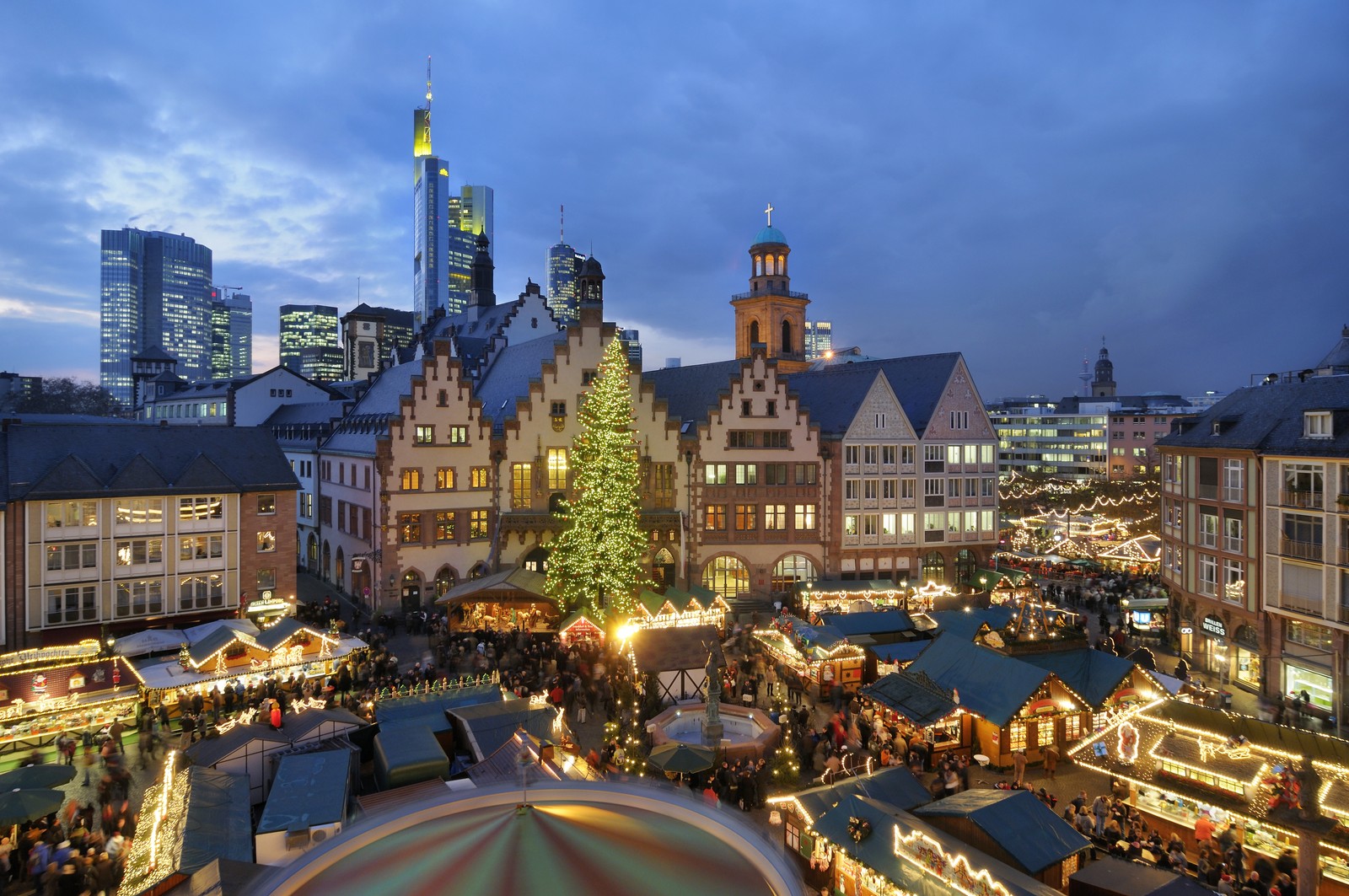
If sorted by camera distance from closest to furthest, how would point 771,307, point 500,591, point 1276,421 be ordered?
point 1276,421, point 500,591, point 771,307

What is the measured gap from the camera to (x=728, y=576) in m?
46.2

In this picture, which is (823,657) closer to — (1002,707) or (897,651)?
(897,651)

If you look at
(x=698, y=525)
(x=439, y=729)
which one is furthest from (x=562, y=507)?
(x=439, y=729)

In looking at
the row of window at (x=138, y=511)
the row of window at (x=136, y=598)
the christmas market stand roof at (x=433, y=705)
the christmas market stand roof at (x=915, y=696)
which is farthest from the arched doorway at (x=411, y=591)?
the christmas market stand roof at (x=915, y=696)

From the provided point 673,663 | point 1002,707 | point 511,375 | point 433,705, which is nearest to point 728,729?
point 673,663

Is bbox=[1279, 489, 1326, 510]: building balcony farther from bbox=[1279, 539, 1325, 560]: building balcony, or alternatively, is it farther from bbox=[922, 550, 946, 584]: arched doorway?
bbox=[922, 550, 946, 584]: arched doorway

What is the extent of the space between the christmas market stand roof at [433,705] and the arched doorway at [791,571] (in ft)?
80.8

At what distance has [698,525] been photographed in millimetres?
45625

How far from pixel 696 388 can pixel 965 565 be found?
20.1 meters

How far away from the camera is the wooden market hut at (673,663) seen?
27062 mm

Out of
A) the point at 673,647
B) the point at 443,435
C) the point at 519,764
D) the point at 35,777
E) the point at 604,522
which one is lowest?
the point at 35,777

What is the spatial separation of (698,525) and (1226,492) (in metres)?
24.9

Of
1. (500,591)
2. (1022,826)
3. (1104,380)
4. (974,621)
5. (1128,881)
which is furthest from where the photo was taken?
(1104,380)

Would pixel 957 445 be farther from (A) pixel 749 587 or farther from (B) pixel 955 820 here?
(B) pixel 955 820
